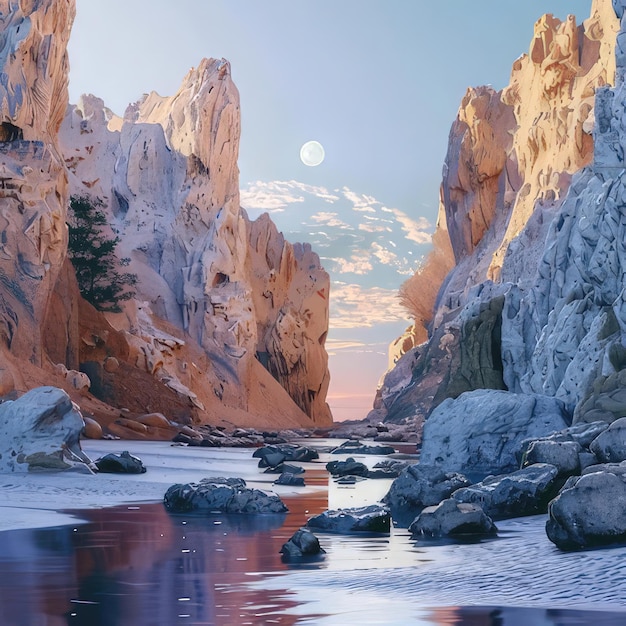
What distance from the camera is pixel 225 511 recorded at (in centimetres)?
1082

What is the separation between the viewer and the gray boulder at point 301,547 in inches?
289

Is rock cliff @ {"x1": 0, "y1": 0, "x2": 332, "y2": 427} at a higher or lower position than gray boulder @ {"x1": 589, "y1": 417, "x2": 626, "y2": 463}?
higher

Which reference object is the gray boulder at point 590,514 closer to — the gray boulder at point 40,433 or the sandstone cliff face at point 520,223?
the gray boulder at point 40,433

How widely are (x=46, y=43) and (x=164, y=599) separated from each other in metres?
34.6

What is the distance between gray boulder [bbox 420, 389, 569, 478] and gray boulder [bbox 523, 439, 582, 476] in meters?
4.90

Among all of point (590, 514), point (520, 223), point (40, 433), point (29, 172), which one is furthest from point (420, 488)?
point (520, 223)

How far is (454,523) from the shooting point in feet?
28.1

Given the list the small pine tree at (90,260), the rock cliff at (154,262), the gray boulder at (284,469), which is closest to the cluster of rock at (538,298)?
the gray boulder at (284,469)

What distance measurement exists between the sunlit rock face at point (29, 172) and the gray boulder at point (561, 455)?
24.6m

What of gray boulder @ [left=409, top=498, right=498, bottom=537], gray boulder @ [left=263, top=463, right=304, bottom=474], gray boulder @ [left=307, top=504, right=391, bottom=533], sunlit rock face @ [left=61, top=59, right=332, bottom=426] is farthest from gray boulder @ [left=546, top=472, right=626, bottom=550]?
sunlit rock face @ [left=61, top=59, right=332, bottom=426]

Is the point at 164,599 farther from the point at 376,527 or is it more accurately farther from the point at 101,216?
the point at 101,216

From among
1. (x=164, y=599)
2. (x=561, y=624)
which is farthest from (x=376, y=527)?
(x=561, y=624)

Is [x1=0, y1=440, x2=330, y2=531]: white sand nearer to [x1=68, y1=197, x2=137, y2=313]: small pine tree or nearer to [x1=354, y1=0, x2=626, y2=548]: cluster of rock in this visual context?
[x1=354, y1=0, x2=626, y2=548]: cluster of rock

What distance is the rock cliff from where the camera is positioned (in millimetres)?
34125
